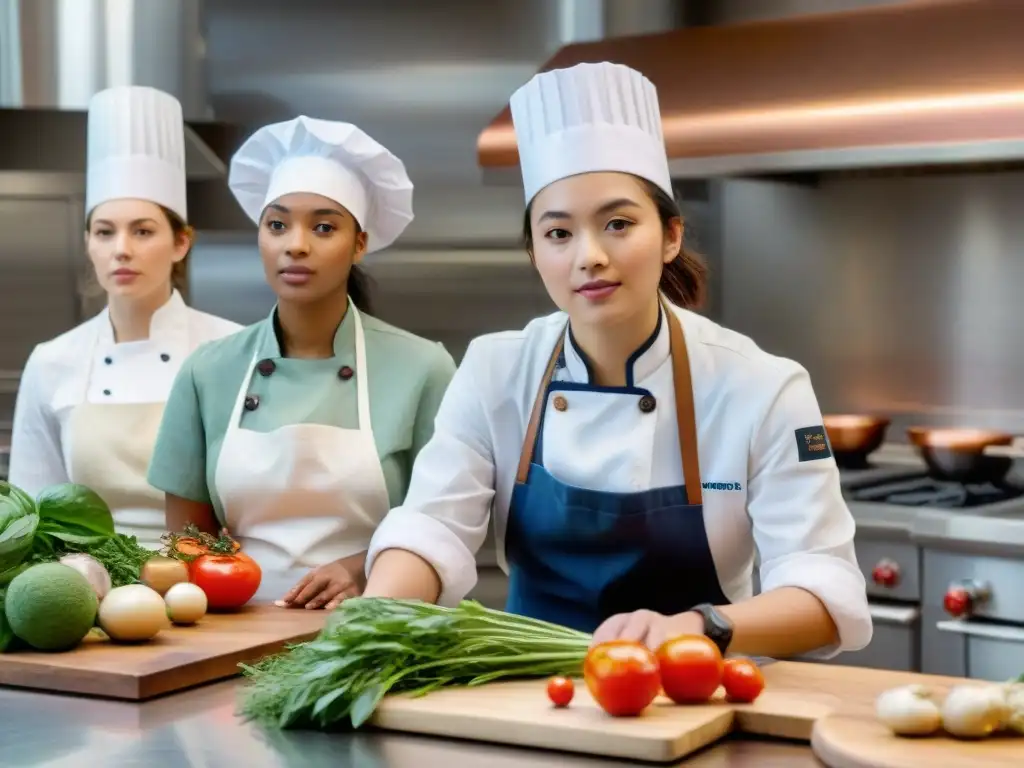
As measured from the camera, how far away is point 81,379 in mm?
2684

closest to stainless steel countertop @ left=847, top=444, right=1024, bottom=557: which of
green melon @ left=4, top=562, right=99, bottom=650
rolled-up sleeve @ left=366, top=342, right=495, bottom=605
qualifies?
rolled-up sleeve @ left=366, top=342, right=495, bottom=605

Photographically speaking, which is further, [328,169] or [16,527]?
[328,169]

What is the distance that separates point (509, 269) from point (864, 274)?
868 millimetres

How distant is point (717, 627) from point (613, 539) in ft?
0.84

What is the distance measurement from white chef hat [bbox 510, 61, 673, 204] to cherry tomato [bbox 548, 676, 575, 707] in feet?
2.11

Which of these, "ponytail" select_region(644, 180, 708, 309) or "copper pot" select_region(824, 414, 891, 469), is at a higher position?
"ponytail" select_region(644, 180, 708, 309)

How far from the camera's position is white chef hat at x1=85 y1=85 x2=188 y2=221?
2.68 meters

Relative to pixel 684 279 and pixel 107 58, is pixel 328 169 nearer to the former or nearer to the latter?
pixel 684 279

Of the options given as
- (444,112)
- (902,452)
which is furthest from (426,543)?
(444,112)

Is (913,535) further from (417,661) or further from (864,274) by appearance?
(417,661)

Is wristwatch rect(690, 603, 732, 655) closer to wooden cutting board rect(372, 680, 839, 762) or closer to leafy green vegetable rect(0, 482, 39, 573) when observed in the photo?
wooden cutting board rect(372, 680, 839, 762)

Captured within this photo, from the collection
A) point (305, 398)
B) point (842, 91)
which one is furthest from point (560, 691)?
point (842, 91)

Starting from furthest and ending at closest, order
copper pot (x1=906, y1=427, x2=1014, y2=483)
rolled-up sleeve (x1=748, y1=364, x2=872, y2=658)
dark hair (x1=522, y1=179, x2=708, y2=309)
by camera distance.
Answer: copper pot (x1=906, y1=427, x2=1014, y2=483) → dark hair (x1=522, y1=179, x2=708, y2=309) → rolled-up sleeve (x1=748, y1=364, x2=872, y2=658)

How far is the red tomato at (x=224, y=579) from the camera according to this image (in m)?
1.84
